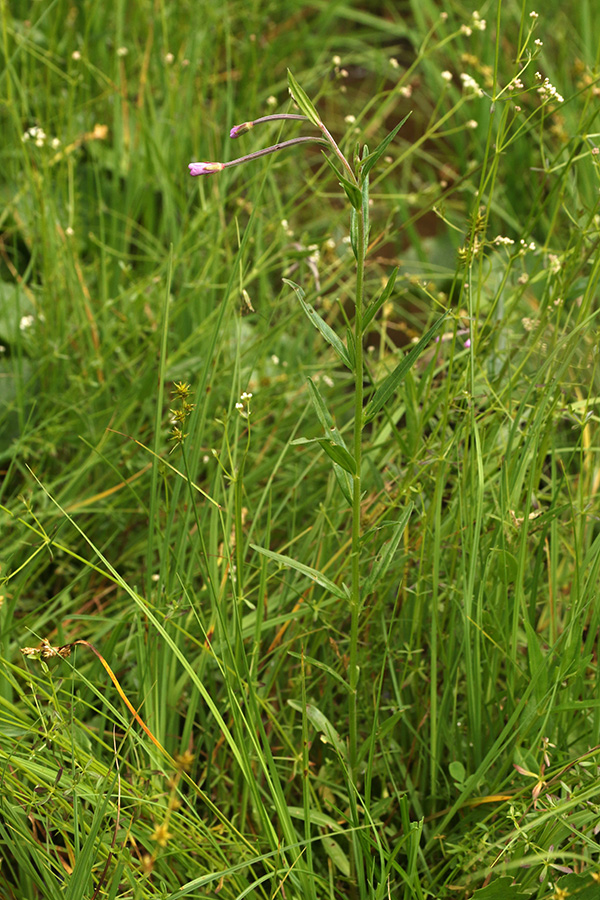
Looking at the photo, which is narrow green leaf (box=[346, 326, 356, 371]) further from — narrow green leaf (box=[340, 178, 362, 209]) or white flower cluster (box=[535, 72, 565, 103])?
white flower cluster (box=[535, 72, 565, 103])

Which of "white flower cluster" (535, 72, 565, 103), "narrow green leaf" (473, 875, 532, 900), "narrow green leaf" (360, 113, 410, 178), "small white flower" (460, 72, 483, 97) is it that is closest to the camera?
"narrow green leaf" (360, 113, 410, 178)

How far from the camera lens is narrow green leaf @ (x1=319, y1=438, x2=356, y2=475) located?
2.99 feet

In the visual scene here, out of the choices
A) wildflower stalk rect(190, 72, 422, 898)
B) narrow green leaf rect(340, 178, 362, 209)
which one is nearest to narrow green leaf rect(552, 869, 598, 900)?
wildflower stalk rect(190, 72, 422, 898)

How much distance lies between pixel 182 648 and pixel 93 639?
0.16 meters

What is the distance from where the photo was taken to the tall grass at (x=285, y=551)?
1.03 metres

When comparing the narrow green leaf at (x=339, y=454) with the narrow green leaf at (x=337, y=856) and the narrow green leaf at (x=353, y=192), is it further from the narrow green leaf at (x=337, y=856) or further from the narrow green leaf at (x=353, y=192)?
the narrow green leaf at (x=337, y=856)

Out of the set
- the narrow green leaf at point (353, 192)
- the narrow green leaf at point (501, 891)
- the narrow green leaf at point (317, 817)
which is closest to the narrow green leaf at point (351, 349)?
the narrow green leaf at point (353, 192)

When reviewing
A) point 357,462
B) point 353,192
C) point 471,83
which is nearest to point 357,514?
point 357,462

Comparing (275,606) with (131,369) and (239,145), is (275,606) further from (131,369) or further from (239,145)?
(239,145)

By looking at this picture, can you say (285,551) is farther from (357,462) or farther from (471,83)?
(471,83)

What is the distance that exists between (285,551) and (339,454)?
2.15 ft

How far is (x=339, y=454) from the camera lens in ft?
3.04

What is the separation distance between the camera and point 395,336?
236cm

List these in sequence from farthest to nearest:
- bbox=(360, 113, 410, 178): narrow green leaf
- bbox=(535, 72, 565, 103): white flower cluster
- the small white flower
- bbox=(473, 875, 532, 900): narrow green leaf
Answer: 1. the small white flower
2. bbox=(535, 72, 565, 103): white flower cluster
3. bbox=(473, 875, 532, 900): narrow green leaf
4. bbox=(360, 113, 410, 178): narrow green leaf
